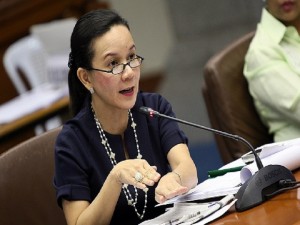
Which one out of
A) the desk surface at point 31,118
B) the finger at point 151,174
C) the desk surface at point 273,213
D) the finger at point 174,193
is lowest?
the desk surface at point 273,213

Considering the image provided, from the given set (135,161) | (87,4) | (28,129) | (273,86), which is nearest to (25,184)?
(135,161)

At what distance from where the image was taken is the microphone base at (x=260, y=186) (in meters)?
2.13

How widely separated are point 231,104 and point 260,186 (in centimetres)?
97

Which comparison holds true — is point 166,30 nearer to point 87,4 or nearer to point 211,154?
point 87,4

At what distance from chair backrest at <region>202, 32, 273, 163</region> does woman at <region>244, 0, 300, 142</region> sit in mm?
35

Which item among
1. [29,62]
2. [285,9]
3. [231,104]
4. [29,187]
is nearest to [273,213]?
[29,187]

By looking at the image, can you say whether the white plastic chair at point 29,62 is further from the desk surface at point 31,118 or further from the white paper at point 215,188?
the white paper at point 215,188

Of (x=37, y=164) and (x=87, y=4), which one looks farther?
(x=87, y=4)

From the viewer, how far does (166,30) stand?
7461 mm

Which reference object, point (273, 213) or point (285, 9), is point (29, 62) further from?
point (273, 213)

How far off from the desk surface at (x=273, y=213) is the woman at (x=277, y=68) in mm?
943

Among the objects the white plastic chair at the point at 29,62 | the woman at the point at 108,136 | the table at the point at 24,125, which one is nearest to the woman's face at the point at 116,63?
the woman at the point at 108,136

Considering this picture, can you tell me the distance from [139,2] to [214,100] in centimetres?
440

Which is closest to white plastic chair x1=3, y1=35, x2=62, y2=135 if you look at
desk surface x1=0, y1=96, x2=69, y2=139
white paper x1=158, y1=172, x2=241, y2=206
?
desk surface x1=0, y1=96, x2=69, y2=139
